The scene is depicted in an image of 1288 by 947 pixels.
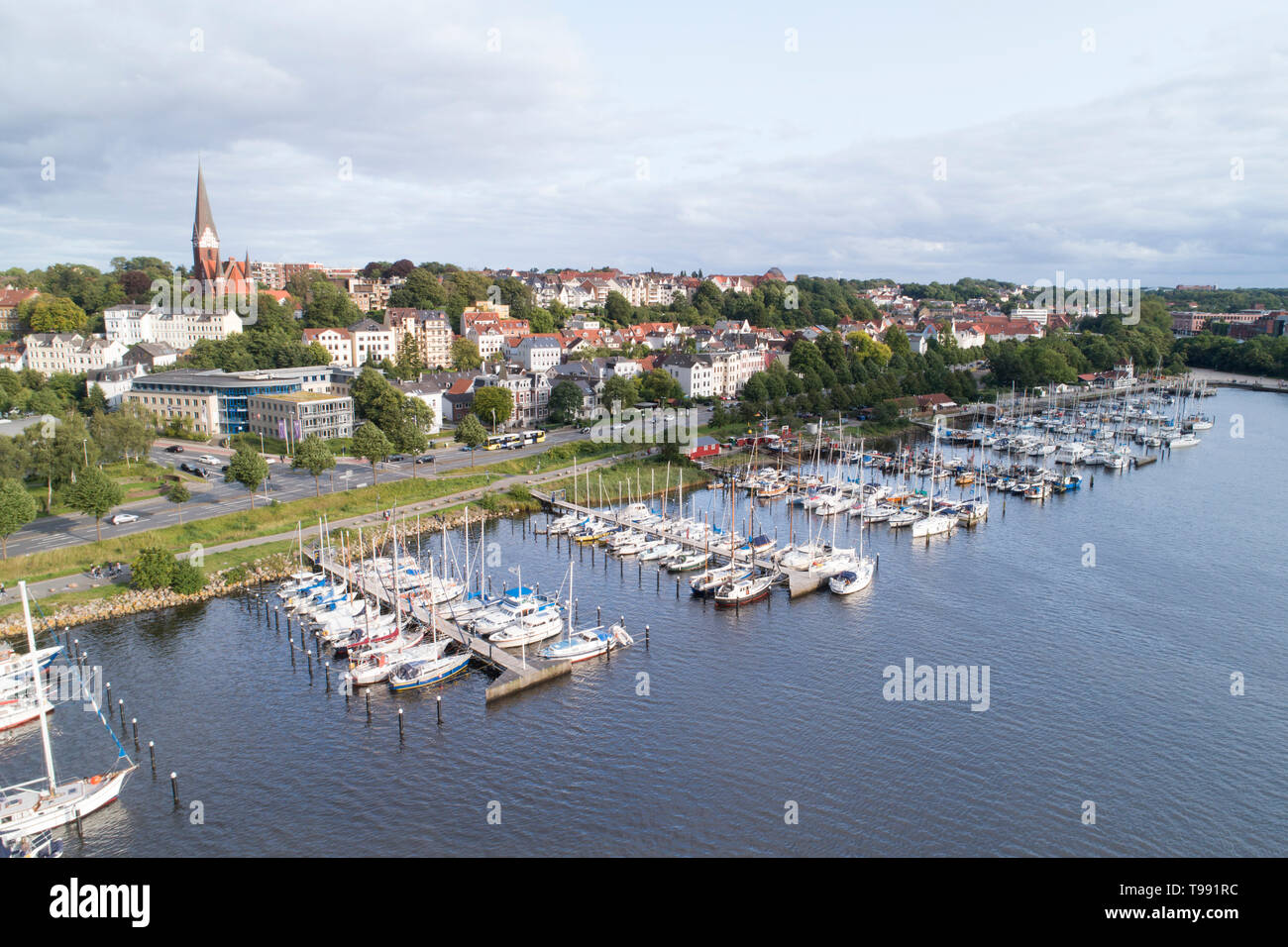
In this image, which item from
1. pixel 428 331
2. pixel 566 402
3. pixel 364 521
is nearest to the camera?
pixel 364 521

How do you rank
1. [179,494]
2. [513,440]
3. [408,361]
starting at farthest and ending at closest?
[408,361] < [513,440] < [179,494]

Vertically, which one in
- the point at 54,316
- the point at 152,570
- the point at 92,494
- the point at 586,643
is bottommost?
the point at 586,643

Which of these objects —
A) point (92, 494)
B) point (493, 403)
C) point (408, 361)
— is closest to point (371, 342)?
point (408, 361)

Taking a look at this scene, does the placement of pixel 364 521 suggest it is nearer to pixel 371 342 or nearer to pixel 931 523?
pixel 931 523

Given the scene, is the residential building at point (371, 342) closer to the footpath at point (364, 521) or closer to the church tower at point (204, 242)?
the church tower at point (204, 242)

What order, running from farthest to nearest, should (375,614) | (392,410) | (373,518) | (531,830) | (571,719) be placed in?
(392,410) → (373,518) → (375,614) → (571,719) → (531,830)

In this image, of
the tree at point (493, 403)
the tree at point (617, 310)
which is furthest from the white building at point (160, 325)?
the tree at point (617, 310)

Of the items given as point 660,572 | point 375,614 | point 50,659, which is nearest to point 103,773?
point 50,659
